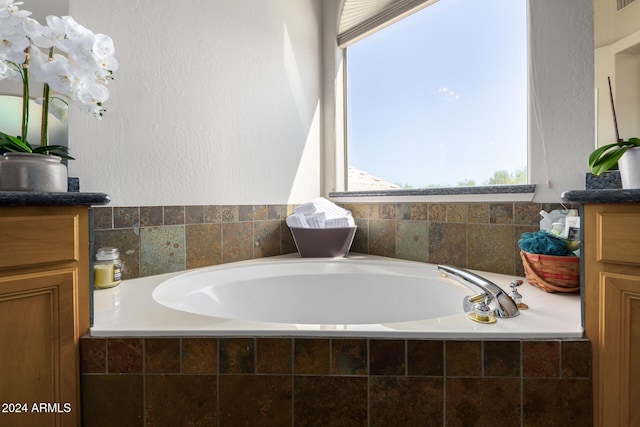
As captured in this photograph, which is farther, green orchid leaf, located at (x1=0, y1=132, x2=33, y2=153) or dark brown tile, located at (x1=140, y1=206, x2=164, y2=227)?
dark brown tile, located at (x1=140, y1=206, x2=164, y2=227)

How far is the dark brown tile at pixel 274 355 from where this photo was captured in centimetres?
87

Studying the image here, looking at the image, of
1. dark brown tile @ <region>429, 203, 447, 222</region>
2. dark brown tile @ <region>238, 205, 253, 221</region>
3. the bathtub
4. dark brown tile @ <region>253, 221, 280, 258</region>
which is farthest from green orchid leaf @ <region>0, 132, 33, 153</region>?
dark brown tile @ <region>429, 203, 447, 222</region>

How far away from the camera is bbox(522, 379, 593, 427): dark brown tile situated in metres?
0.82

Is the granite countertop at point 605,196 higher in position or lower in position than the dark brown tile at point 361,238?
higher

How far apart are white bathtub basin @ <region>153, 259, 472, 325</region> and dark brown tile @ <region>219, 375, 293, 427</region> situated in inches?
24.6

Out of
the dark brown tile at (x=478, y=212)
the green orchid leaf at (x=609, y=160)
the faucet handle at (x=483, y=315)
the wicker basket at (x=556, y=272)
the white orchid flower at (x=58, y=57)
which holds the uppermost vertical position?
the white orchid flower at (x=58, y=57)

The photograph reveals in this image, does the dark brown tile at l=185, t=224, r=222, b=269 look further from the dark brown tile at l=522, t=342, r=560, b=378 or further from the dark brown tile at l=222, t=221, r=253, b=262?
the dark brown tile at l=522, t=342, r=560, b=378

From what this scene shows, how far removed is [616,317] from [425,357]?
474mm

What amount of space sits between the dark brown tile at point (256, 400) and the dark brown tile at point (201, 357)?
0.16 feet

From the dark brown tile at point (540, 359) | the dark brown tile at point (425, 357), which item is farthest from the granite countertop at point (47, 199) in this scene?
the dark brown tile at point (540, 359)

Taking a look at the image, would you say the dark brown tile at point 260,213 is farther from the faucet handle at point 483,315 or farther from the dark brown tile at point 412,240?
the faucet handle at point 483,315

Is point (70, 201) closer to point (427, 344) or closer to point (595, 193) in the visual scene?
point (427, 344)

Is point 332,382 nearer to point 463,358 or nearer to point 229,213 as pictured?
point 463,358

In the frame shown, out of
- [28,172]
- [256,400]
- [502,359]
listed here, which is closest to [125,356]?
[256,400]
